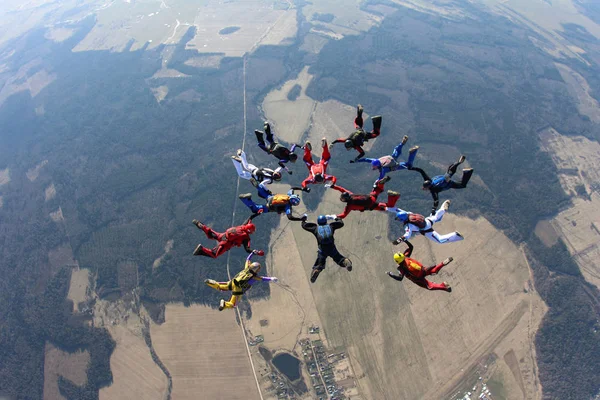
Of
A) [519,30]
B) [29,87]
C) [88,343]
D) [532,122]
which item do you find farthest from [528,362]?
[29,87]

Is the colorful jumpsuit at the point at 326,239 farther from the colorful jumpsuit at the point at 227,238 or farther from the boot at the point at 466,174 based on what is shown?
the boot at the point at 466,174

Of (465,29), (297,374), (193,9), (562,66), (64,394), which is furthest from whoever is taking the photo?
(193,9)

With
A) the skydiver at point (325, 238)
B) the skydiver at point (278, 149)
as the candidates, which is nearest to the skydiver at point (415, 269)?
the skydiver at point (325, 238)

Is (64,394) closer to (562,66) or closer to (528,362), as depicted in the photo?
(528,362)

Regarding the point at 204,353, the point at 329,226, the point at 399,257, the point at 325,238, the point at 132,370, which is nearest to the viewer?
the point at 399,257

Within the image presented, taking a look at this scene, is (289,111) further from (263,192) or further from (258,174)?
(263,192)

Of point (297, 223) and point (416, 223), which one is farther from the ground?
point (416, 223)

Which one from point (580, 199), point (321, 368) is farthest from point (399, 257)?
point (580, 199)
